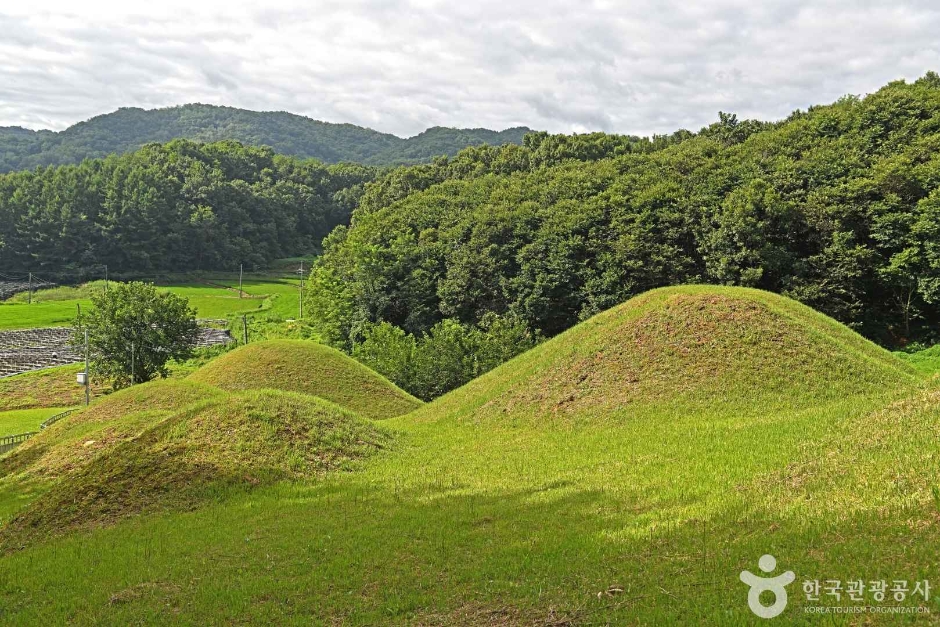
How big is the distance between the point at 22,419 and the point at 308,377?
23.7 m

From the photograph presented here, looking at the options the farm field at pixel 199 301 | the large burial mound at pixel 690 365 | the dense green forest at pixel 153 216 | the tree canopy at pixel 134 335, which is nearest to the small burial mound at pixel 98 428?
the large burial mound at pixel 690 365

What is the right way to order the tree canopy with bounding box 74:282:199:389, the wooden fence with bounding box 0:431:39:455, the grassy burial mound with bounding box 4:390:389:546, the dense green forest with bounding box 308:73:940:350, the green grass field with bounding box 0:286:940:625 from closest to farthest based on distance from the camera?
the green grass field with bounding box 0:286:940:625
the grassy burial mound with bounding box 4:390:389:546
the wooden fence with bounding box 0:431:39:455
the dense green forest with bounding box 308:73:940:350
the tree canopy with bounding box 74:282:199:389

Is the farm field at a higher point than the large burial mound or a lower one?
lower

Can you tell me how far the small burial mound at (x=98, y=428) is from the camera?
2247 centimetres

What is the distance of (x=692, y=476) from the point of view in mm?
13477

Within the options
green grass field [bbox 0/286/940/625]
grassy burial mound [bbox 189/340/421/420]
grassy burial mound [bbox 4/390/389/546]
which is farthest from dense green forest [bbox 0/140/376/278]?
grassy burial mound [bbox 4/390/389/546]

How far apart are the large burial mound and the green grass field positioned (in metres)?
0.13

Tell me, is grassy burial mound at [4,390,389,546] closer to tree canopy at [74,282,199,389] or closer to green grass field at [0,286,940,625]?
green grass field at [0,286,940,625]

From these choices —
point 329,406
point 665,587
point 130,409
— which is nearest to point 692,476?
point 665,587

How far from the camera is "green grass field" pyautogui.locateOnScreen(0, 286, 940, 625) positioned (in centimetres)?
834

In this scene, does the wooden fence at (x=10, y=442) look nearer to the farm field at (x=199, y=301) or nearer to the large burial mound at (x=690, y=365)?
the large burial mound at (x=690, y=365)

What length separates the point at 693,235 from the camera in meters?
56.4

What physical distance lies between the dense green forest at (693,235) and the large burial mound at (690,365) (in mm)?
18776

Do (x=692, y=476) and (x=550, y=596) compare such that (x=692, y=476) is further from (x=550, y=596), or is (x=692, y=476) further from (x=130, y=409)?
(x=130, y=409)
